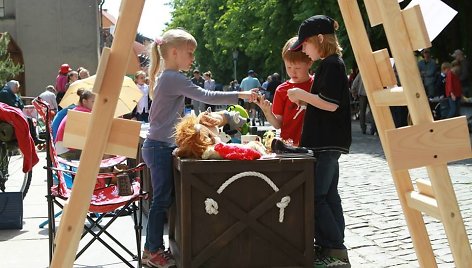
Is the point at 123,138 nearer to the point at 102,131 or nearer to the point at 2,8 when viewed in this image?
the point at 102,131

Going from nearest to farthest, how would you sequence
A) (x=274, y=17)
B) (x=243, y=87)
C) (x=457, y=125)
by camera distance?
(x=457, y=125) → (x=274, y=17) → (x=243, y=87)

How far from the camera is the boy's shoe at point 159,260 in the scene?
4.83 m

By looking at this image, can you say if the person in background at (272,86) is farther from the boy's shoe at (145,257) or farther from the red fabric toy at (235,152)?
the red fabric toy at (235,152)

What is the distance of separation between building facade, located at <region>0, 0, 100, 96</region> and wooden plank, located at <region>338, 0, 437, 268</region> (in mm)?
29945

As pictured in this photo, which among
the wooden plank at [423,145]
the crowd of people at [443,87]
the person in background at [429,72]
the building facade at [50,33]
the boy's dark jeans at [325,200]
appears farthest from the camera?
the building facade at [50,33]

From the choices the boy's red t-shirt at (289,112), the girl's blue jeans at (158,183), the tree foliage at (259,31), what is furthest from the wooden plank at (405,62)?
the tree foliage at (259,31)

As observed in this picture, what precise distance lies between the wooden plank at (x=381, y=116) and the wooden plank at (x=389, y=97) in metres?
0.06

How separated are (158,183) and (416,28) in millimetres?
2695

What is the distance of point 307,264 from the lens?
452cm

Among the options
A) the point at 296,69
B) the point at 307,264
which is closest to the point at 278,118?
the point at 296,69

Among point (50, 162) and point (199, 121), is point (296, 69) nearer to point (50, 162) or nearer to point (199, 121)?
point (199, 121)

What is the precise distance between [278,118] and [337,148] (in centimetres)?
61

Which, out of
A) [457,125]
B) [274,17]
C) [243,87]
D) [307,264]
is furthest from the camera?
[243,87]

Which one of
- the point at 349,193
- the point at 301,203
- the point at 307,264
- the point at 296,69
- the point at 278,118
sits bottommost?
the point at 349,193
